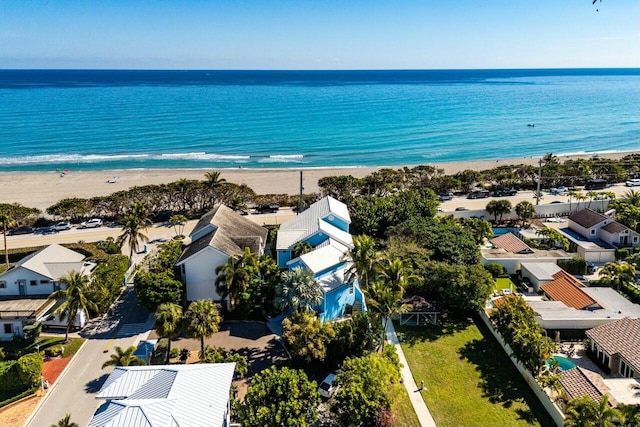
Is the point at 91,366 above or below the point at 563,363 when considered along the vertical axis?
below

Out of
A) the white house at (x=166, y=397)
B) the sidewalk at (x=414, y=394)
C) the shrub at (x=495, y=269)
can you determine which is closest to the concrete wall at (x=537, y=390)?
the sidewalk at (x=414, y=394)

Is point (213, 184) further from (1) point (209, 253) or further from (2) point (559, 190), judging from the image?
(2) point (559, 190)

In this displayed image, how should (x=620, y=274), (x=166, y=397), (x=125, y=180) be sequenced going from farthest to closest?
(x=125, y=180)
(x=620, y=274)
(x=166, y=397)

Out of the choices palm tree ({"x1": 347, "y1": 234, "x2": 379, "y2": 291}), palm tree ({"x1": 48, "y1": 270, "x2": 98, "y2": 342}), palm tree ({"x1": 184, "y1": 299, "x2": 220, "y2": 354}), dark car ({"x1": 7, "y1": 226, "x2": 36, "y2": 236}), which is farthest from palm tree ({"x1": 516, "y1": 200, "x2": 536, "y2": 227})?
dark car ({"x1": 7, "y1": 226, "x2": 36, "y2": 236})

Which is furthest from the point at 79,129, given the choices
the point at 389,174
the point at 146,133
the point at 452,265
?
the point at 452,265

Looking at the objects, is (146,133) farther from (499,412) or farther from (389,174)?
(499,412)

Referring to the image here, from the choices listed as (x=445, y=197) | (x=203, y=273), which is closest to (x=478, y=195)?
(x=445, y=197)

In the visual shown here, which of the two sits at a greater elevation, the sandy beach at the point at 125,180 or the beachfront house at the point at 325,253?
the beachfront house at the point at 325,253

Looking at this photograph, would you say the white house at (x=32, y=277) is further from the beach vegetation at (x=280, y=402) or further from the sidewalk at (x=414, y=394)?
the sidewalk at (x=414, y=394)
